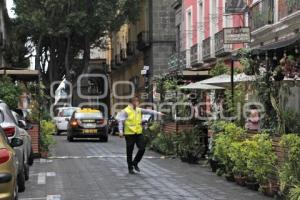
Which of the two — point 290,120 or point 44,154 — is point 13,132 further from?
point 44,154

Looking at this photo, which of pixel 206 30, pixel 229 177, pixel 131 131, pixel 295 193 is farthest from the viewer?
pixel 206 30

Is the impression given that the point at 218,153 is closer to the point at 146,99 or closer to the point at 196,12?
the point at 196,12

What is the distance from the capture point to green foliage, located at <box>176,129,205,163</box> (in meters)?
18.5

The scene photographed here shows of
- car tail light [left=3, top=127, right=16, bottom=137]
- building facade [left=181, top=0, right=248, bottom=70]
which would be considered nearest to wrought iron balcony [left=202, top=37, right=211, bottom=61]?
building facade [left=181, top=0, right=248, bottom=70]

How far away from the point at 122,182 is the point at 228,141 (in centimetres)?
221

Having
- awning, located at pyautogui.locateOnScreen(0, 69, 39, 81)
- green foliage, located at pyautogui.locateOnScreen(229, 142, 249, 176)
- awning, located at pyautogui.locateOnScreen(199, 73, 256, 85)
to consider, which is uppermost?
awning, located at pyautogui.locateOnScreen(0, 69, 39, 81)

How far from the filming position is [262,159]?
11.8 metres

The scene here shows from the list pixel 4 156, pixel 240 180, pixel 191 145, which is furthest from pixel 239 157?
pixel 191 145

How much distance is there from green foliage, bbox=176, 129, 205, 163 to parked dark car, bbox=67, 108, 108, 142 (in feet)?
39.1

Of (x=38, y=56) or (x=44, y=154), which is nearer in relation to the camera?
(x=44, y=154)

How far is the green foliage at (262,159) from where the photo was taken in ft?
38.4

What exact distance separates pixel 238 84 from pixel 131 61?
40644 millimetres

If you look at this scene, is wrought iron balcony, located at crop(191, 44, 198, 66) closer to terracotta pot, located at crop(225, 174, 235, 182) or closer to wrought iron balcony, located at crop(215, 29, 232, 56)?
wrought iron balcony, located at crop(215, 29, 232, 56)

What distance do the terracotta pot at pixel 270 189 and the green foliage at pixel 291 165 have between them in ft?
2.59
